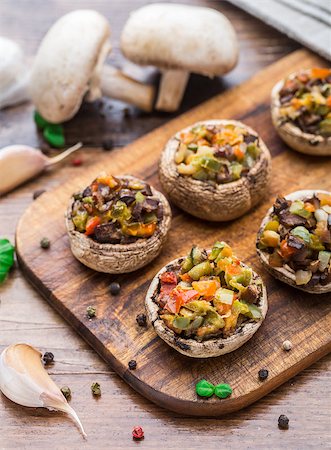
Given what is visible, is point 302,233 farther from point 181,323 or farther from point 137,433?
point 137,433

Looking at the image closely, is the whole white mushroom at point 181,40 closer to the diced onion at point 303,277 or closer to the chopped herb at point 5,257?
the chopped herb at point 5,257

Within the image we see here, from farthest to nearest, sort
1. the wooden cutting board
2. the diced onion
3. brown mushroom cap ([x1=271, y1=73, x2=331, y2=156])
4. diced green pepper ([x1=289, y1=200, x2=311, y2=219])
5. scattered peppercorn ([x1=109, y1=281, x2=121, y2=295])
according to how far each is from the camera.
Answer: brown mushroom cap ([x1=271, y1=73, x2=331, y2=156])
scattered peppercorn ([x1=109, y1=281, x2=121, y2=295])
diced green pepper ([x1=289, y1=200, x2=311, y2=219])
the diced onion
the wooden cutting board

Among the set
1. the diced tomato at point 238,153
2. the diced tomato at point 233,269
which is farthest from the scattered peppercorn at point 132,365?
the diced tomato at point 238,153

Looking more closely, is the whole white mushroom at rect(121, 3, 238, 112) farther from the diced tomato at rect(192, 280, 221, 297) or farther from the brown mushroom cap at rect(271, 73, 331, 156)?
the diced tomato at rect(192, 280, 221, 297)

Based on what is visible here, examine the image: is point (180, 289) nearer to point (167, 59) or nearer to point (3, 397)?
point (3, 397)

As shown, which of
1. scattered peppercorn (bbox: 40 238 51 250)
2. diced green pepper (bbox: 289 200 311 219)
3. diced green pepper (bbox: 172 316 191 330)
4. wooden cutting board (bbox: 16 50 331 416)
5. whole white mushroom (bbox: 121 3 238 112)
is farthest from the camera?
whole white mushroom (bbox: 121 3 238 112)

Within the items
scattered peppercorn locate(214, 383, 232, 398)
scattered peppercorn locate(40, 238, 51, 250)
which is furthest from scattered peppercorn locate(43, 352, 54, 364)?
scattered peppercorn locate(214, 383, 232, 398)

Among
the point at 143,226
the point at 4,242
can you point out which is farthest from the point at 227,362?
the point at 4,242
